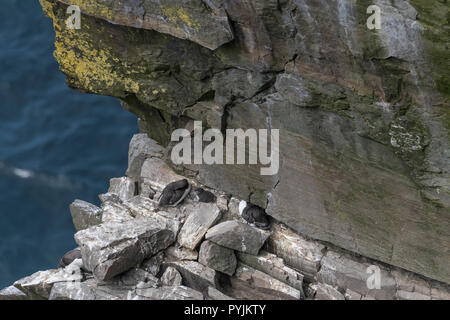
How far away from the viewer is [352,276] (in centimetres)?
1018

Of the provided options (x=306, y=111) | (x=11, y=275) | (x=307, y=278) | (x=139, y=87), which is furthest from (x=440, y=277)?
(x=11, y=275)

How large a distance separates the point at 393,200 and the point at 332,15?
10.4ft

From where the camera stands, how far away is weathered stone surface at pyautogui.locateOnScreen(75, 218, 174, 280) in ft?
32.2

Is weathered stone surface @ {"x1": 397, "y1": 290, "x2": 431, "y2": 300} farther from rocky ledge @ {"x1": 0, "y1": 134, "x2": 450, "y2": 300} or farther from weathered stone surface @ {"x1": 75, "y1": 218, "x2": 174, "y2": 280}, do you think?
weathered stone surface @ {"x1": 75, "y1": 218, "x2": 174, "y2": 280}

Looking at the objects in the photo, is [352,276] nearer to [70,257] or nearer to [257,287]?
[257,287]

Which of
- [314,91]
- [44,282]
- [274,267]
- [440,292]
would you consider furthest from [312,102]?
[44,282]

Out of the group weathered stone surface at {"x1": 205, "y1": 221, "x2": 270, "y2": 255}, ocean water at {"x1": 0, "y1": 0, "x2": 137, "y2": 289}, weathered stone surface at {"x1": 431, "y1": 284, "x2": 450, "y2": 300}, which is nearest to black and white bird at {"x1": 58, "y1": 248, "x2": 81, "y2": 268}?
weathered stone surface at {"x1": 205, "y1": 221, "x2": 270, "y2": 255}

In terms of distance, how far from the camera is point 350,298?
10.1 meters

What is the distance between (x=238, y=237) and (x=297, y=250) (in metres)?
1.13

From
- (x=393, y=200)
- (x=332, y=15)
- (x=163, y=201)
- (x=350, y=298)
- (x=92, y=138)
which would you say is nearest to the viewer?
(x=332, y=15)

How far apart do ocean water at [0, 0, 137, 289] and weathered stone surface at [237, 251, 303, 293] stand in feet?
31.3

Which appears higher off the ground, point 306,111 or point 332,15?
point 332,15

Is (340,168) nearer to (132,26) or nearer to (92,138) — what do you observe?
(132,26)

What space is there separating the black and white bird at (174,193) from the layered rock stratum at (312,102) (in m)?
0.33
